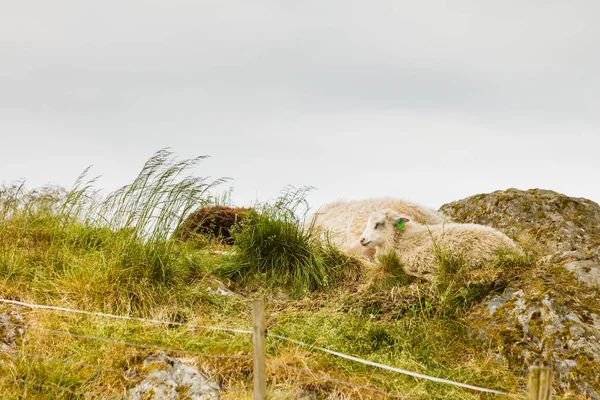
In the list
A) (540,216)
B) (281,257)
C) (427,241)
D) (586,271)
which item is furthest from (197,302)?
(540,216)

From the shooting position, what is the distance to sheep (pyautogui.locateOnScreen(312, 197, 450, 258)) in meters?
10.4

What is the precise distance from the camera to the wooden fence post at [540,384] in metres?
3.17

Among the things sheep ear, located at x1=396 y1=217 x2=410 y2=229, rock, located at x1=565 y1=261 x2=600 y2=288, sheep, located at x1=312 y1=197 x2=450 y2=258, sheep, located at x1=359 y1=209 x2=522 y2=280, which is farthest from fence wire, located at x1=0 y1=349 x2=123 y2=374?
rock, located at x1=565 y1=261 x2=600 y2=288

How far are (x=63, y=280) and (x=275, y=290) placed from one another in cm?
274

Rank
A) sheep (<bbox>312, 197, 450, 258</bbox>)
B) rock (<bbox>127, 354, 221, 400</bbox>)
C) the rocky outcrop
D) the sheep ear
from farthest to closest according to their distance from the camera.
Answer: sheep (<bbox>312, 197, 450, 258</bbox>), the sheep ear, the rocky outcrop, rock (<bbox>127, 354, 221, 400</bbox>)

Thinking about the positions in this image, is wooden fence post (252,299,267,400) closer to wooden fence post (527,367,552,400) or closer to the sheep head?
wooden fence post (527,367,552,400)

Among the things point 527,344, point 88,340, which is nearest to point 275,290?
point 88,340

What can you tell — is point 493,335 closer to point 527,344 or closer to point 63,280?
point 527,344

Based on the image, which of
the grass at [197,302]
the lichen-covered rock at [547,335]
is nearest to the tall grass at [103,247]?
the grass at [197,302]

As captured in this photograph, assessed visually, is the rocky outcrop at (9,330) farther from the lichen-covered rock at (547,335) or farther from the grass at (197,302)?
the lichen-covered rock at (547,335)

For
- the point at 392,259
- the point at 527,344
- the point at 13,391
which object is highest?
the point at 392,259

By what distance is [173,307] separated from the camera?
285 inches

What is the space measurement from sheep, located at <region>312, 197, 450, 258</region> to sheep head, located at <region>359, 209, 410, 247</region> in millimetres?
946

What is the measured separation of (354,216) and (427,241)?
2622mm
